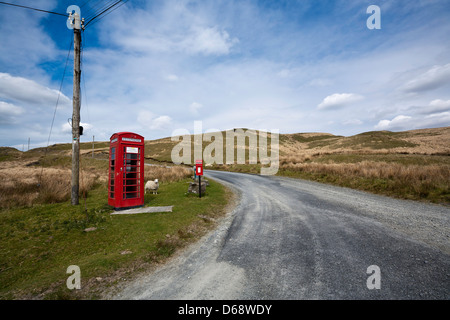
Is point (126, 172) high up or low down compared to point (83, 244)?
up

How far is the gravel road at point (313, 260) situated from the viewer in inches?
126

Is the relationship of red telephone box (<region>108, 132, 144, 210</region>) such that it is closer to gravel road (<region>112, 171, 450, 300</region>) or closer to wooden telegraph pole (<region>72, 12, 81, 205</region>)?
wooden telegraph pole (<region>72, 12, 81, 205</region>)

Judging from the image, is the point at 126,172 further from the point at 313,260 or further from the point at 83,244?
the point at 313,260

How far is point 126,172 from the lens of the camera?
8664 mm

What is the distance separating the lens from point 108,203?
29.5 ft

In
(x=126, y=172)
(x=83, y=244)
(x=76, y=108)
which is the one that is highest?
(x=76, y=108)

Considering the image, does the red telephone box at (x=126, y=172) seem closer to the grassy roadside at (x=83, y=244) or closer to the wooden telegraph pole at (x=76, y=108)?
the grassy roadside at (x=83, y=244)

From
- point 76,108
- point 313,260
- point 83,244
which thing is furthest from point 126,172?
point 313,260

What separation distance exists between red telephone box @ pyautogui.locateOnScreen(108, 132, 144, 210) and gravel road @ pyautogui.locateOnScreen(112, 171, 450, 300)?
14.9 ft

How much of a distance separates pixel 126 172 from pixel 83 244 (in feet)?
13.2
